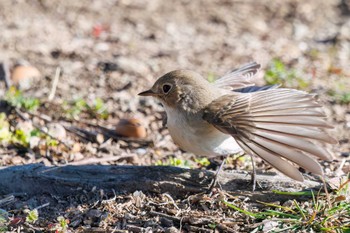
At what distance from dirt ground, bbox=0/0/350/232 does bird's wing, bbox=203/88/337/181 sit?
1.72ft

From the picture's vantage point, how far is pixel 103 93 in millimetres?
8414

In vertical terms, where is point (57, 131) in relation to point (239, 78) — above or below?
below

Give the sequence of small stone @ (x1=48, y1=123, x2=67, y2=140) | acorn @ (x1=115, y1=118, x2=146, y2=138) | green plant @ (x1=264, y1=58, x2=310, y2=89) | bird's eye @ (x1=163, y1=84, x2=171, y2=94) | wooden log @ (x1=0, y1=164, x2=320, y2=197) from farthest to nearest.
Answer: green plant @ (x1=264, y1=58, x2=310, y2=89) → acorn @ (x1=115, y1=118, x2=146, y2=138) → small stone @ (x1=48, y1=123, x2=67, y2=140) → bird's eye @ (x1=163, y1=84, x2=171, y2=94) → wooden log @ (x1=0, y1=164, x2=320, y2=197)

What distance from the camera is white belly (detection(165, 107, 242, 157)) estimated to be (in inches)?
215

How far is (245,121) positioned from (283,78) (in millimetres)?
3720

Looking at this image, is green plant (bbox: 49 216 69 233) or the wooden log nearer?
green plant (bbox: 49 216 69 233)

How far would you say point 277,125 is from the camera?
4961 millimetres

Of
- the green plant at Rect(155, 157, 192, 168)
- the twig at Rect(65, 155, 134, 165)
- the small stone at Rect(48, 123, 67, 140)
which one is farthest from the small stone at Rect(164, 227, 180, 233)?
the small stone at Rect(48, 123, 67, 140)

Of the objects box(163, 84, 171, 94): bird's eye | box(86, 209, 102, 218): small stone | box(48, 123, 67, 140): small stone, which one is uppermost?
box(163, 84, 171, 94): bird's eye

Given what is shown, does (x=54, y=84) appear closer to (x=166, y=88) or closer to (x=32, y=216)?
(x=166, y=88)

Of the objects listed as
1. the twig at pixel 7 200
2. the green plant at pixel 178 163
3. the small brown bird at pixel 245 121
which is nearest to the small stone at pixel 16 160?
the twig at pixel 7 200

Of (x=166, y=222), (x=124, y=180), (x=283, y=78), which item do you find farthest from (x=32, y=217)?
(x=283, y=78)

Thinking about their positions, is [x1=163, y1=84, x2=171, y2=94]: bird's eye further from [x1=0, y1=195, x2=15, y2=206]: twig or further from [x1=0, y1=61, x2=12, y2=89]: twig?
[x1=0, y1=61, x2=12, y2=89]: twig

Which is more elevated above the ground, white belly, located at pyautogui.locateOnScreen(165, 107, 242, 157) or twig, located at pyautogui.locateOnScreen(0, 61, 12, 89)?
twig, located at pyautogui.locateOnScreen(0, 61, 12, 89)
